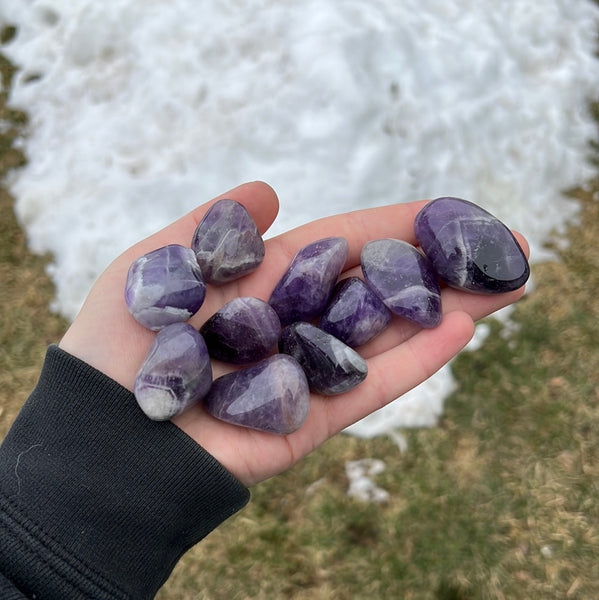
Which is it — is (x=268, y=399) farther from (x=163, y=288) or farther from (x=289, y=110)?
(x=289, y=110)

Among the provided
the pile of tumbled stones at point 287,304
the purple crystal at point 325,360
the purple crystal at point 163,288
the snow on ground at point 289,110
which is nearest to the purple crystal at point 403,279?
the pile of tumbled stones at point 287,304

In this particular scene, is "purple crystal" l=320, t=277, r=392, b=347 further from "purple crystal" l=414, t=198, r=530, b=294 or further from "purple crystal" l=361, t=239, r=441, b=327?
"purple crystal" l=414, t=198, r=530, b=294

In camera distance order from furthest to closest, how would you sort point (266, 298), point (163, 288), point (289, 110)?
point (289, 110) → point (266, 298) → point (163, 288)

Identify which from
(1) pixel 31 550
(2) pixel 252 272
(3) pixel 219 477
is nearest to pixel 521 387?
(2) pixel 252 272

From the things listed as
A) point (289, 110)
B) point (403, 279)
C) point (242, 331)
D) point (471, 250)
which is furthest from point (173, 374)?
point (289, 110)

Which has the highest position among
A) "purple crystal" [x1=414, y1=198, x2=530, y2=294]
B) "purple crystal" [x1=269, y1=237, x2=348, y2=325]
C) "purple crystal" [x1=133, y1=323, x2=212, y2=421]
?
"purple crystal" [x1=133, y1=323, x2=212, y2=421]

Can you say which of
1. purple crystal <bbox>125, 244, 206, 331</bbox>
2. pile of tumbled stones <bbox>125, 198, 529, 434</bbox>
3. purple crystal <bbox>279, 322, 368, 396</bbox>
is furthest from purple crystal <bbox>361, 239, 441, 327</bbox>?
purple crystal <bbox>125, 244, 206, 331</bbox>
